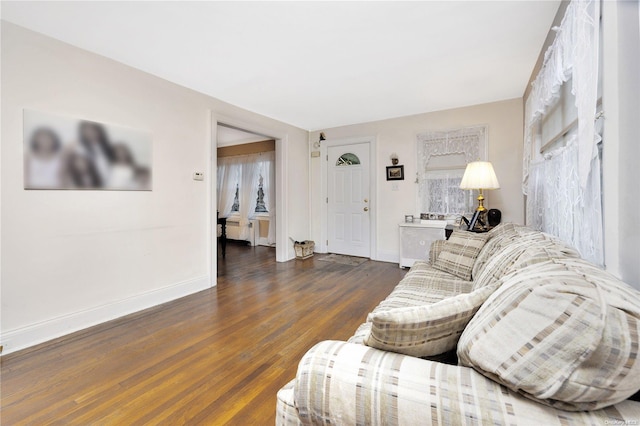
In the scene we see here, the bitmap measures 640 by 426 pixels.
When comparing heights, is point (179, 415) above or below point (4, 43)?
below

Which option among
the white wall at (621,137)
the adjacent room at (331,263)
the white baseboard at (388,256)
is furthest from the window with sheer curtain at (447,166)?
the white wall at (621,137)

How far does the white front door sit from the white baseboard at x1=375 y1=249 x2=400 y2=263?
0.71 ft

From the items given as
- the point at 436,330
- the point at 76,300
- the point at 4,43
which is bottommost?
the point at 76,300

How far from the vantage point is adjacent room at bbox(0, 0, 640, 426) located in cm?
71

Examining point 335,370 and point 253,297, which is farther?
point 253,297

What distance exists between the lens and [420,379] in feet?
2.34

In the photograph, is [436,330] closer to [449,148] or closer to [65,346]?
[65,346]

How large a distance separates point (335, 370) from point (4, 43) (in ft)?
9.91

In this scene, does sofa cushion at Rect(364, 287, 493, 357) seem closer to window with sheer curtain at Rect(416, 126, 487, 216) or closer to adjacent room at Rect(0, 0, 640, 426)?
adjacent room at Rect(0, 0, 640, 426)

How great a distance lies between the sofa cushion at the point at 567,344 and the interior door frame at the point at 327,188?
13.2 ft

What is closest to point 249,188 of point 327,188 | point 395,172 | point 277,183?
point 277,183

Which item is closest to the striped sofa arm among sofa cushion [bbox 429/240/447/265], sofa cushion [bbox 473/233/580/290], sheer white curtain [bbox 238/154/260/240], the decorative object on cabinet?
sofa cushion [bbox 473/233/580/290]

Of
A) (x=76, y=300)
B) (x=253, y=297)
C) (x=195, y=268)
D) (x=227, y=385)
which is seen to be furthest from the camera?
(x=195, y=268)

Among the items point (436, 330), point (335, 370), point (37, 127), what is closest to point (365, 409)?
point (335, 370)
